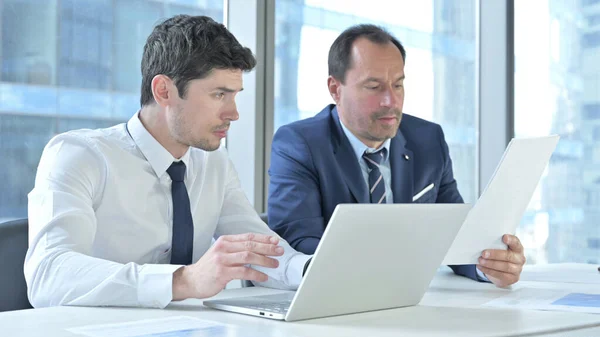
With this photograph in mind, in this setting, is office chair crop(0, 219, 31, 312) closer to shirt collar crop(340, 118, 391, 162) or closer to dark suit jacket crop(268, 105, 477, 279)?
dark suit jacket crop(268, 105, 477, 279)

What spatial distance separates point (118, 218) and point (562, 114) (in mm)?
3276

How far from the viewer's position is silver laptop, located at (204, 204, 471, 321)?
134cm

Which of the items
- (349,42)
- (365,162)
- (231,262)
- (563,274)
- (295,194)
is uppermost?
(349,42)

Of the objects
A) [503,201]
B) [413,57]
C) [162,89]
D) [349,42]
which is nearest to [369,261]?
[503,201]

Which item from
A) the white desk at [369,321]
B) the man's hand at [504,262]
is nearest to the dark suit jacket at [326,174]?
the man's hand at [504,262]

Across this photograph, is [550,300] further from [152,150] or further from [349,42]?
[349,42]

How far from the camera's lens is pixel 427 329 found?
1.36 m

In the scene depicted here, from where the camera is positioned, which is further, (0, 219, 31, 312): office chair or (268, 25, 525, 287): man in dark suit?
(268, 25, 525, 287): man in dark suit

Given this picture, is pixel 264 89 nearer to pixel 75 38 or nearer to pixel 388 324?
pixel 75 38

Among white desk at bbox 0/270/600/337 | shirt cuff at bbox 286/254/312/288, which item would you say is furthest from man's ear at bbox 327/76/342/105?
white desk at bbox 0/270/600/337

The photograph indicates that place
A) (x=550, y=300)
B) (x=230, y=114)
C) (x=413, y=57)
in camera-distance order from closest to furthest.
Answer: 1. (x=550, y=300)
2. (x=230, y=114)
3. (x=413, y=57)

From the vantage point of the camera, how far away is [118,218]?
6.66ft

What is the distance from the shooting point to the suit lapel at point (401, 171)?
2607 millimetres

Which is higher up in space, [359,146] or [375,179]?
[359,146]
